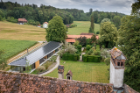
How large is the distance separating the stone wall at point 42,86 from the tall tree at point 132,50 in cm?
935

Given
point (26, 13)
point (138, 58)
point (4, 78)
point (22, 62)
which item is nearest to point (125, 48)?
point (138, 58)

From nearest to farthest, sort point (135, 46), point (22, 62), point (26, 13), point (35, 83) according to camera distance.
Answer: point (35, 83)
point (135, 46)
point (22, 62)
point (26, 13)

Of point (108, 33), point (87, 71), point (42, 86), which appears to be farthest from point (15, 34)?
point (42, 86)

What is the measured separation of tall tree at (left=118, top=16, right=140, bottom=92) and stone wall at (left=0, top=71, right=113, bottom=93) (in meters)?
9.35

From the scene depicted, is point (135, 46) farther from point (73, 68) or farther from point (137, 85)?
point (73, 68)

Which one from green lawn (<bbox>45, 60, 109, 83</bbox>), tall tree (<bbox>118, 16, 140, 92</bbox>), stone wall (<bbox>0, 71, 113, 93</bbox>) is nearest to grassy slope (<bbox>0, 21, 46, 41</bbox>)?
green lawn (<bbox>45, 60, 109, 83</bbox>)

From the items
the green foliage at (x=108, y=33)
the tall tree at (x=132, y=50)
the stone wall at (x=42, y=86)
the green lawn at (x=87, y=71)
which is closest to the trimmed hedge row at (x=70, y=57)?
the green lawn at (x=87, y=71)

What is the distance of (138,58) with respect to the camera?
15352 mm

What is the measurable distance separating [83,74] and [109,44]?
72.9ft

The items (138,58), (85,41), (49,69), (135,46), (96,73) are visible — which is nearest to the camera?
(138,58)

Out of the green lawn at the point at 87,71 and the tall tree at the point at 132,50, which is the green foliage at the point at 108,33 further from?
the tall tree at the point at 132,50

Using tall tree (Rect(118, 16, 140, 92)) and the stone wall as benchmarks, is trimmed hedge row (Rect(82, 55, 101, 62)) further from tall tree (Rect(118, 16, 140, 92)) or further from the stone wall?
the stone wall

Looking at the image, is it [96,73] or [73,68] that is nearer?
[96,73]

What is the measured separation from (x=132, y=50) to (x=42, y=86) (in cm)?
1372
